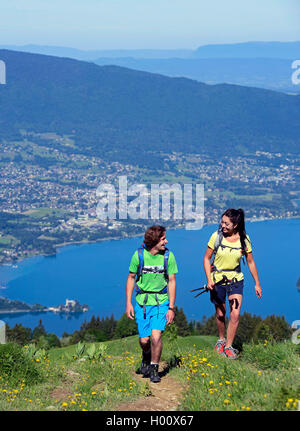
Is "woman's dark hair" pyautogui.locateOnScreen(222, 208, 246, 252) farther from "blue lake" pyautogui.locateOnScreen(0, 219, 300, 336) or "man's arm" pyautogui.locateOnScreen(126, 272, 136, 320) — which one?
"blue lake" pyautogui.locateOnScreen(0, 219, 300, 336)

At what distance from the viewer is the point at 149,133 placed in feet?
637

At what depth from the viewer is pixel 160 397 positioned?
5.24m

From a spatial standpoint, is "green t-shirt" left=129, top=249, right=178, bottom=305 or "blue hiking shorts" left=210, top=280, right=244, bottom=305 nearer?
"green t-shirt" left=129, top=249, right=178, bottom=305

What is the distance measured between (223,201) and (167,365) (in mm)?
121137

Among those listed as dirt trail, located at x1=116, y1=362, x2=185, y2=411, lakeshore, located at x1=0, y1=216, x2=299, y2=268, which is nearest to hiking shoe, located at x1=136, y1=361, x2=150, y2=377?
dirt trail, located at x1=116, y1=362, x2=185, y2=411

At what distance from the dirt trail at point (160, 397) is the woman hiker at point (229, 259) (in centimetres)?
97

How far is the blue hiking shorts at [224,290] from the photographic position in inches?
251

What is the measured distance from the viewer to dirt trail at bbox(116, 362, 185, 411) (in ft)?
16.0

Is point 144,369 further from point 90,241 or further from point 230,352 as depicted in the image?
point 90,241

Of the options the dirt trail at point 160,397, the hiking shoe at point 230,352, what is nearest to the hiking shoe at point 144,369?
the dirt trail at point 160,397

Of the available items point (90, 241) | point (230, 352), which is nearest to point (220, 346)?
point (230, 352)

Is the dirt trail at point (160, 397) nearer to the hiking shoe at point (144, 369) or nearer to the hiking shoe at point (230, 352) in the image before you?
the hiking shoe at point (144, 369)

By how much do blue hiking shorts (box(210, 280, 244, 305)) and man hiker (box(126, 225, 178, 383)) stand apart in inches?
30.0

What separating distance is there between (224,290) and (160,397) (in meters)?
1.56
